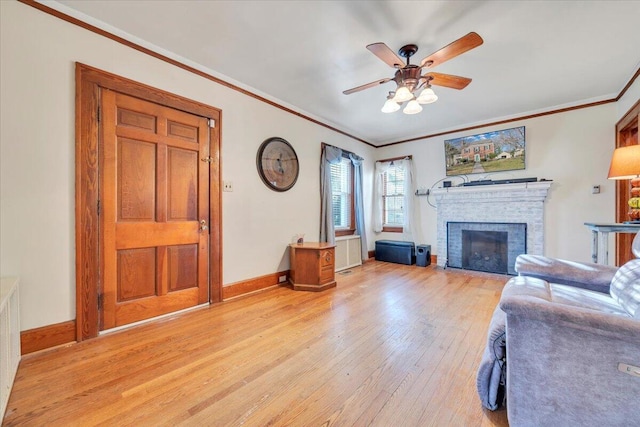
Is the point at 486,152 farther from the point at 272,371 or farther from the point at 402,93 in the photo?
the point at 272,371

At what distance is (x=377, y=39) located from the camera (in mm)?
2369

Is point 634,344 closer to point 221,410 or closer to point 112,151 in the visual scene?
point 221,410

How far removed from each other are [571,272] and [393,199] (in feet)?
12.8

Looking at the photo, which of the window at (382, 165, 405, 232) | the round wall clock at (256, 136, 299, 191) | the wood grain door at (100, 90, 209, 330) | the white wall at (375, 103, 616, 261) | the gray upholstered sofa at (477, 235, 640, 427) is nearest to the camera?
the gray upholstered sofa at (477, 235, 640, 427)

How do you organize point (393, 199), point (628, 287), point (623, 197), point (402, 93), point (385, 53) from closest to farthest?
1. point (628, 287)
2. point (385, 53)
3. point (402, 93)
4. point (623, 197)
5. point (393, 199)

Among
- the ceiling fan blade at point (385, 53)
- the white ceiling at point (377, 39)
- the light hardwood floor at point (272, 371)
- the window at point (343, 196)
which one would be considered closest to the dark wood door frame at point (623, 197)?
the white ceiling at point (377, 39)

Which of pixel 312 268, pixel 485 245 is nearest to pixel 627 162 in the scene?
pixel 485 245

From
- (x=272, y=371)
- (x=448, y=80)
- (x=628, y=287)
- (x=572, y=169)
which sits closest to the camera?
(x=628, y=287)

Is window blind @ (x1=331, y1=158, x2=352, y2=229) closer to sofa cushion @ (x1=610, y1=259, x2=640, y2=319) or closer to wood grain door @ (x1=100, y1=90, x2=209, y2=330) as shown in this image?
wood grain door @ (x1=100, y1=90, x2=209, y2=330)

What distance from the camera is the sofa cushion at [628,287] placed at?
1295 mm

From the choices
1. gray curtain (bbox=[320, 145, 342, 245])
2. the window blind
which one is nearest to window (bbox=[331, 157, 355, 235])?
the window blind

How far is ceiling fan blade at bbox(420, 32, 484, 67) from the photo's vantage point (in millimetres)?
1833

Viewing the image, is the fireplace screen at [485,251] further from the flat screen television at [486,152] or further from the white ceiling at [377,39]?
the white ceiling at [377,39]

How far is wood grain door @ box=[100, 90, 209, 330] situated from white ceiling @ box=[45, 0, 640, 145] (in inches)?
26.4
